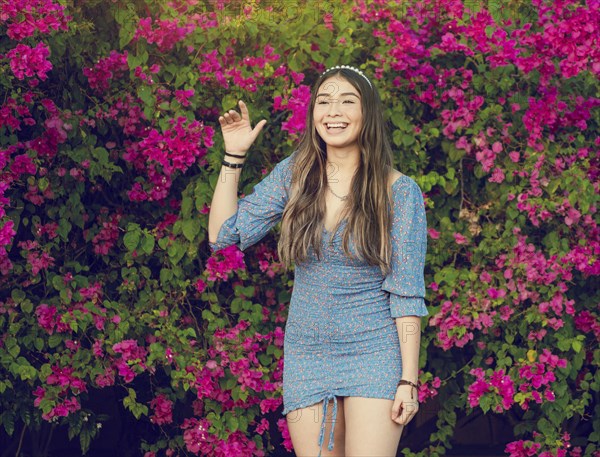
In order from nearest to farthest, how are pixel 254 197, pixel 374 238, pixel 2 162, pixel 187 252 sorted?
pixel 374 238, pixel 254 197, pixel 2 162, pixel 187 252

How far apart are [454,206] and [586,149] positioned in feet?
1.92

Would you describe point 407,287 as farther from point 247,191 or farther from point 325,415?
point 247,191

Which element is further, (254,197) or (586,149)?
(586,149)

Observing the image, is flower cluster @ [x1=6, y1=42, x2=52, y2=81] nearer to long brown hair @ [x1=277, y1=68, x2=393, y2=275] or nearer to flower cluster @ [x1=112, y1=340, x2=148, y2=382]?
flower cluster @ [x1=112, y1=340, x2=148, y2=382]

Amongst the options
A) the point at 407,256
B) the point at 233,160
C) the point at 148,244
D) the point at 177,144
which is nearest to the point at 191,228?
the point at 148,244

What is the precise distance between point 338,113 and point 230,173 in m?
0.39

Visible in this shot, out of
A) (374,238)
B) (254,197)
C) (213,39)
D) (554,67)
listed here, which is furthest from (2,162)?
(554,67)

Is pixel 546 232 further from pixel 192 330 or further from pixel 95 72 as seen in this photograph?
pixel 95 72

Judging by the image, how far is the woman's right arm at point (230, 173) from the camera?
3.69m

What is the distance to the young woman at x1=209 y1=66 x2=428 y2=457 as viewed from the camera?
343 cm

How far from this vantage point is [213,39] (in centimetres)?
485

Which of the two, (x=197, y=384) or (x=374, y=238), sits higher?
(x=374, y=238)

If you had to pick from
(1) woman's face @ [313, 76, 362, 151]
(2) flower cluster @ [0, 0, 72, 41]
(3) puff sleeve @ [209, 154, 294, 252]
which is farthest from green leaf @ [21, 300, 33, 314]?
(1) woman's face @ [313, 76, 362, 151]

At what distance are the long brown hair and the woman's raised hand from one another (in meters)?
0.16
